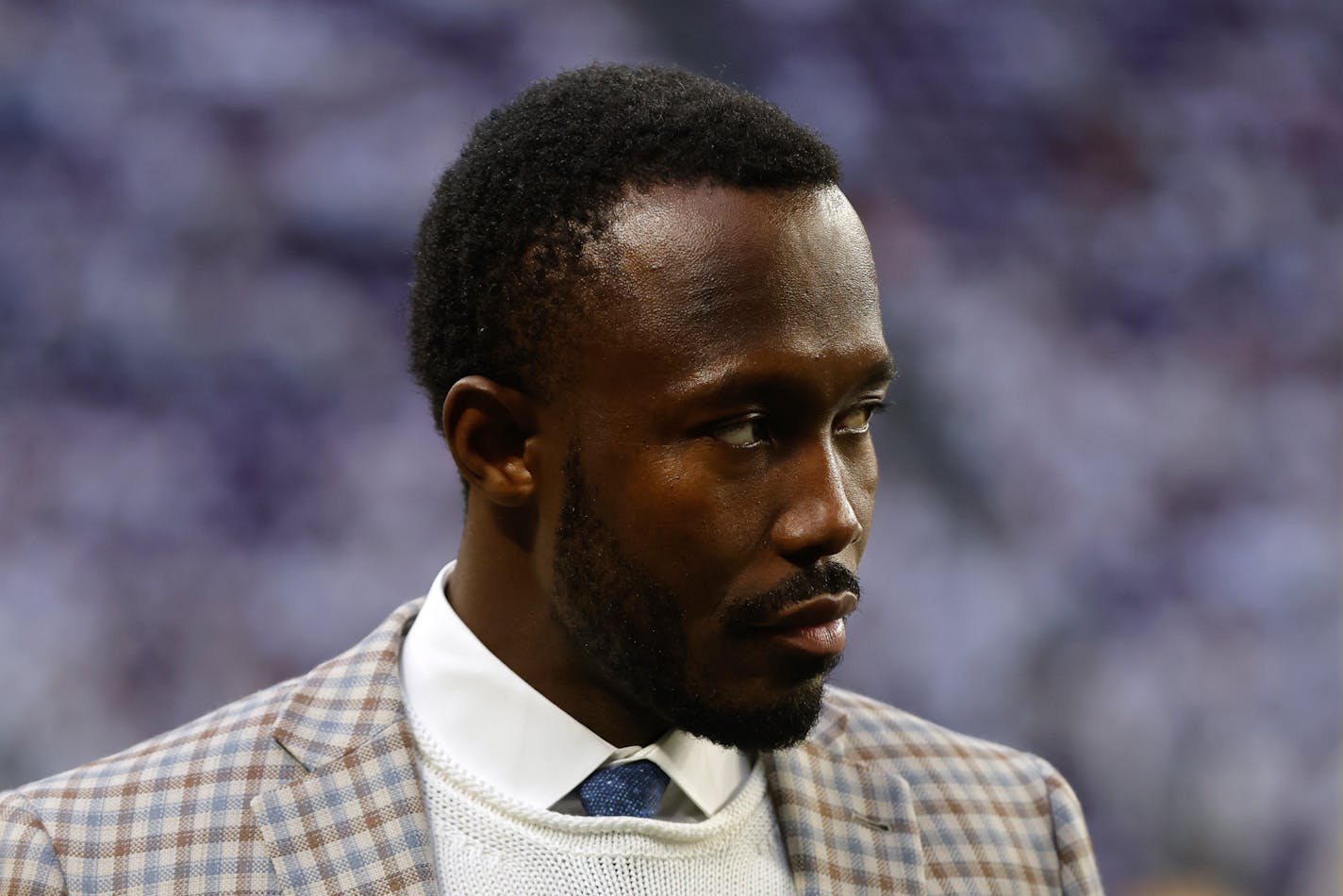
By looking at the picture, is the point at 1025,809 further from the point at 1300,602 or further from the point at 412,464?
the point at 1300,602

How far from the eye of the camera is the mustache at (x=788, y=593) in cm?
146

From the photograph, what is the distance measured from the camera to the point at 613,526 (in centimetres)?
151

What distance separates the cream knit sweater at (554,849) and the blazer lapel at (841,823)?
0.25ft

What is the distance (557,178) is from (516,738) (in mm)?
556

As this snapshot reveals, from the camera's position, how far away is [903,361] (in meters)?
3.01

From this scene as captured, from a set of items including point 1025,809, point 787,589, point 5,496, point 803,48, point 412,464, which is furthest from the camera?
point 803,48

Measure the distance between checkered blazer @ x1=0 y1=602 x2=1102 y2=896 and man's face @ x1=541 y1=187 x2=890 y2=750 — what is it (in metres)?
0.24

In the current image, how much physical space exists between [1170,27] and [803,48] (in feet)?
2.50

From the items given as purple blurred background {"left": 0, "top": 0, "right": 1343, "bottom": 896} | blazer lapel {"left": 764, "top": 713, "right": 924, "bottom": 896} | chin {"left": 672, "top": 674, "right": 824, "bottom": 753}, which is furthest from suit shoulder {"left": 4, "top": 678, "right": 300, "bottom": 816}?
purple blurred background {"left": 0, "top": 0, "right": 1343, "bottom": 896}

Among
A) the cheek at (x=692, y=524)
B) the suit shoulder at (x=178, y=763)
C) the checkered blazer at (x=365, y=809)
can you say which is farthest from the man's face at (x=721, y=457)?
the suit shoulder at (x=178, y=763)

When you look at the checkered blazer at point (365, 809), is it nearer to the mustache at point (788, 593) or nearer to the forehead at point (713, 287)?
the mustache at point (788, 593)

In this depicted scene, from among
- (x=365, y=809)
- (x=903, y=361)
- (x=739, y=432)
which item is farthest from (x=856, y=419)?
(x=903, y=361)

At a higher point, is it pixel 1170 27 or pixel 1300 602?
pixel 1170 27

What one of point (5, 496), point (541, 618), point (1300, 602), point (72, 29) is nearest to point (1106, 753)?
point (1300, 602)
